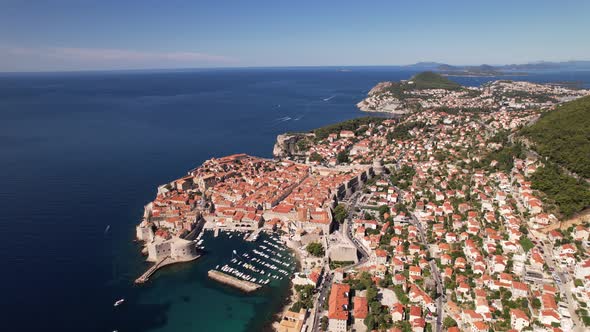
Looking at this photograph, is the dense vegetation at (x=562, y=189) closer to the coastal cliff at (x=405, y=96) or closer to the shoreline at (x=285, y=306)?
the shoreline at (x=285, y=306)

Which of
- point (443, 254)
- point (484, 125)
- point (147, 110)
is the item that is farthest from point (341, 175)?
point (147, 110)

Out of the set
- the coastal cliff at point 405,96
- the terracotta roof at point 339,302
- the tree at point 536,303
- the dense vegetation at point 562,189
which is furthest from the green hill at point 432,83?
Answer: the terracotta roof at point 339,302

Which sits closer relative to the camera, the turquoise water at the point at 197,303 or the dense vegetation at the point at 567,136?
the turquoise water at the point at 197,303

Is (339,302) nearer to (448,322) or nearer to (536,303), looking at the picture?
(448,322)

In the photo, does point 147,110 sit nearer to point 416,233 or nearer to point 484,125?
point 484,125

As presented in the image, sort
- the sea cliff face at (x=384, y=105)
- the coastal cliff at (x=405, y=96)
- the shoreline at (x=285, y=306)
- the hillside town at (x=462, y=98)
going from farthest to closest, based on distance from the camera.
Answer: the coastal cliff at (x=405, y=96) < the sea cliff face at (x=384, y=105) < the hillside town at (x=462, y=98) < the shoreline at (x=285, y=306)

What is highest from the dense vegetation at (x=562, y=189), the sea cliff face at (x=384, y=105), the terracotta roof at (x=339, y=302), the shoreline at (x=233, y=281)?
the sea cliff face at (x=384, y=105)

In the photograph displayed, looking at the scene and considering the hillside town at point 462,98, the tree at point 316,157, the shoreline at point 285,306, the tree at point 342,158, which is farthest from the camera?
the hillside town at point 462,98

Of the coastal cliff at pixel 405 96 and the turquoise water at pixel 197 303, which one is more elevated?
the coastal cliff at pixel 405 96
